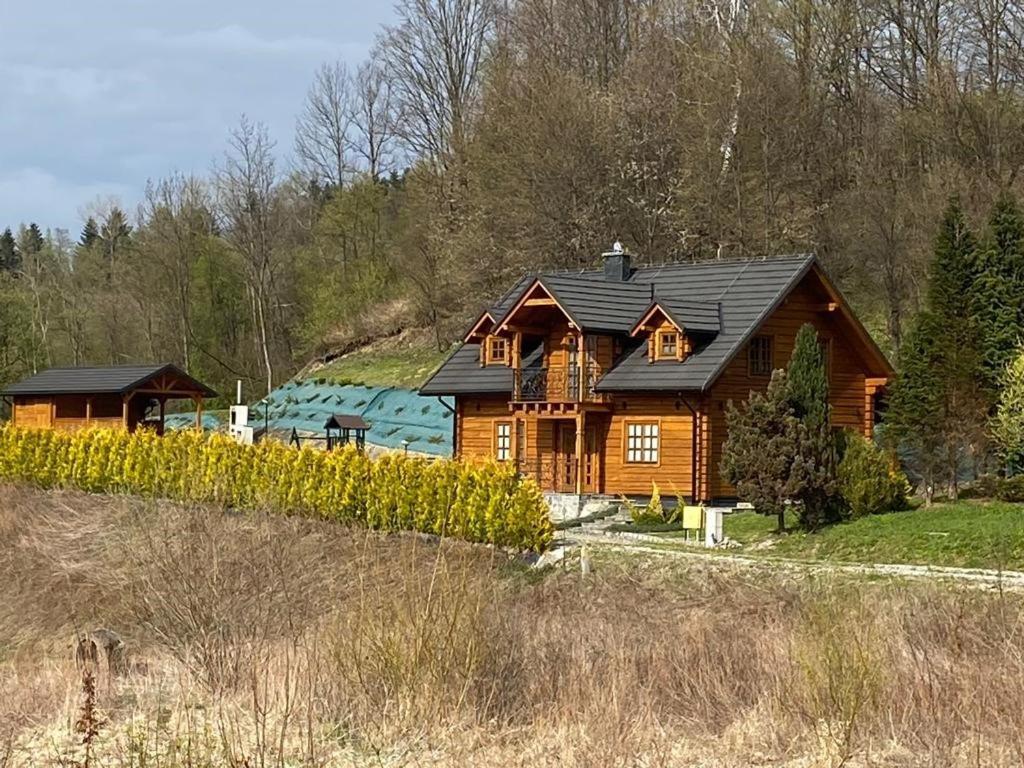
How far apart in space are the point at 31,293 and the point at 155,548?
5459 cm

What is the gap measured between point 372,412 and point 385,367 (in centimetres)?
947

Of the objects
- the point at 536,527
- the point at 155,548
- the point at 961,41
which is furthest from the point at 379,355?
the point at 155,548

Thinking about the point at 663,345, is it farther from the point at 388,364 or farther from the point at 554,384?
the point at 388,364

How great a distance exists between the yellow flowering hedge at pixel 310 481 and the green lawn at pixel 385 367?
14482 mm

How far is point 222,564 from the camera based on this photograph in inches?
516

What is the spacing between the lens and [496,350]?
31.2m

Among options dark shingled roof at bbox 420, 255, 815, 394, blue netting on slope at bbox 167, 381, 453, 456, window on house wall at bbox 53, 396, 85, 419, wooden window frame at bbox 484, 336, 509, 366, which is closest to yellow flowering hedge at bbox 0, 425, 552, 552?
dark shingled roof at bbox 420, 255, 815, 394

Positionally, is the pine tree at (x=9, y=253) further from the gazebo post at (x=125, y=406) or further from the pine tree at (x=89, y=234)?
the gazebo post at (x=125, y=406)

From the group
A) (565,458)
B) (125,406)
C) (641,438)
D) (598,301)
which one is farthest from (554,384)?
(125,406)

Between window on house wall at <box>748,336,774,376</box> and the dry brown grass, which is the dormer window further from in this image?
the dry brown grass

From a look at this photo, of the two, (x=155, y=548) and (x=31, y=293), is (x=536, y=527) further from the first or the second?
(x=31, y=293)

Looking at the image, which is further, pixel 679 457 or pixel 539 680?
pixel 679 457

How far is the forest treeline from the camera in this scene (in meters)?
36.1

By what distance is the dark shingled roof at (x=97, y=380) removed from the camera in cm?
3809
